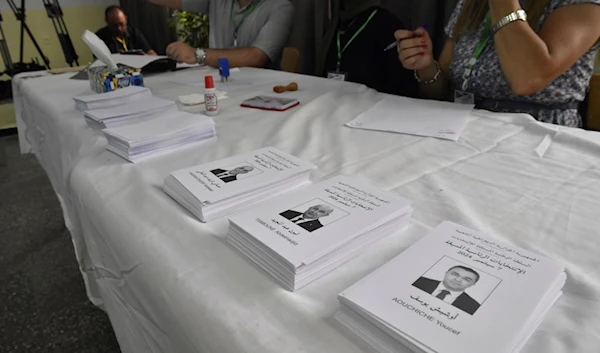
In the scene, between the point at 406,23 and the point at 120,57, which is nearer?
the point at 120,57

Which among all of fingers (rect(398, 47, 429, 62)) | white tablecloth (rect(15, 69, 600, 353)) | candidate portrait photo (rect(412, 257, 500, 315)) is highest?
fingers (rect(398, 47, 429, 62))

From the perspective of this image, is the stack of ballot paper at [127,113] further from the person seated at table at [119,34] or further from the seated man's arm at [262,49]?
the person seated at table at [119,34]

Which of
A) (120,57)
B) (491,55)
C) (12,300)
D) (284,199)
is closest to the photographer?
(284,199)

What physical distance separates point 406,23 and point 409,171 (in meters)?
1.56

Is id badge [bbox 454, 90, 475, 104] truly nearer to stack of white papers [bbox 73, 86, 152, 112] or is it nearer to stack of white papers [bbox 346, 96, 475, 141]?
stack of white papers [bbox 346, 96, 475, 141]

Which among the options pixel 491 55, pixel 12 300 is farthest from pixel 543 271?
pixel 12 300

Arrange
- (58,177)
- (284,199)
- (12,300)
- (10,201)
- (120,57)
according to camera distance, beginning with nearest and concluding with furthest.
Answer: (284,199) < (58,177) < (12,300) < (120,57) < (10,201)

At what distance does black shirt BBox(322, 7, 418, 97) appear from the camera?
167cm

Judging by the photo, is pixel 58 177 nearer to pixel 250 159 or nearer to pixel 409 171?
pixel 250 159

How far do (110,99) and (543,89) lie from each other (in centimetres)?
108

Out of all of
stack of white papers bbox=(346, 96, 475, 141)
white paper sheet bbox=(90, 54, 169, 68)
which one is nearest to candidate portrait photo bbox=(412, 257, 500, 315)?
stack of white papers bbox=(346, 96, 475, 141)

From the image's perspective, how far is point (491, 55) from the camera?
1043 mm

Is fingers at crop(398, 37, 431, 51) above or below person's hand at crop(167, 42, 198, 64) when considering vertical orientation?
above

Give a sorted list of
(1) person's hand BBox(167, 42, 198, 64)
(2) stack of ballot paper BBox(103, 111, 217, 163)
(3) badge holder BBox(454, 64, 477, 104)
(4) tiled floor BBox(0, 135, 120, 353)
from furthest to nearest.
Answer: (1) person's hand BBox(167, 42, 198, 64) < (4) tiled floor BBox(0, 135, 120, 353) < (3) badge holder BBox(454, 64, 477, 104) < (2) stack of ballot paper BBox(103, 111, 217, 163)
